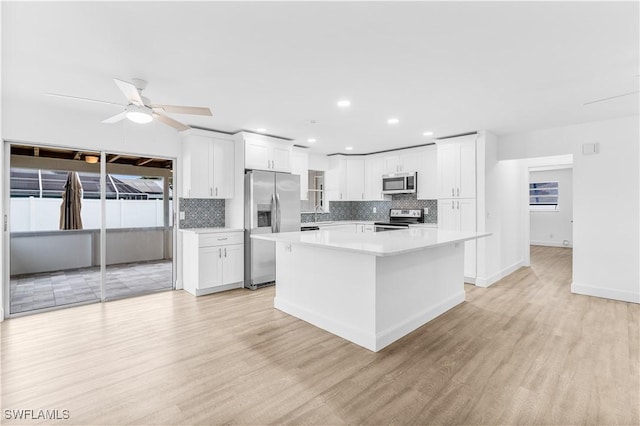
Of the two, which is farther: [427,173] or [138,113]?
[427,173]

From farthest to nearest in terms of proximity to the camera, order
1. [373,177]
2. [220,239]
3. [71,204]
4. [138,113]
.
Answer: [373,177], [220,239], [71,204], [138,113]

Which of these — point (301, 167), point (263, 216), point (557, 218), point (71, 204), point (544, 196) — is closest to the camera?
point (71, 204)

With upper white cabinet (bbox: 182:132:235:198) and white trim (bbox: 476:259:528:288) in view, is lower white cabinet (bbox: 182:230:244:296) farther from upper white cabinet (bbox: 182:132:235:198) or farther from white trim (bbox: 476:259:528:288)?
white trim (bbox: 476:259:528:288)

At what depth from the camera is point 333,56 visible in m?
2.43

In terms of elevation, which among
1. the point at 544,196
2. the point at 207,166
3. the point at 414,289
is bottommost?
the point at 414,289

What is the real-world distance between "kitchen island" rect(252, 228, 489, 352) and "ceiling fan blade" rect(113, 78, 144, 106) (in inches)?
63.9

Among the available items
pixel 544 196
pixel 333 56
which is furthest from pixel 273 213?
pixel 544 196


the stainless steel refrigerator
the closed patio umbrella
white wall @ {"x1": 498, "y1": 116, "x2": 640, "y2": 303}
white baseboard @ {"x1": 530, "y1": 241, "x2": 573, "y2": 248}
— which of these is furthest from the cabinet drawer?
white baseboard @ {"x1": 530, "y1": 241, "x2": 573, "y2": 248}

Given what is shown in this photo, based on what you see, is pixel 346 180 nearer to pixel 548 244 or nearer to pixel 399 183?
pixel 399 183

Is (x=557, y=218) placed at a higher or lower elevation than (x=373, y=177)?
lower

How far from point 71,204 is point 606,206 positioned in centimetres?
698

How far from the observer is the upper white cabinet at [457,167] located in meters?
4.95

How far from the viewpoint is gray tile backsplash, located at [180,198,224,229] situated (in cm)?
483

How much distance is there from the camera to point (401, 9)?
1.86m
